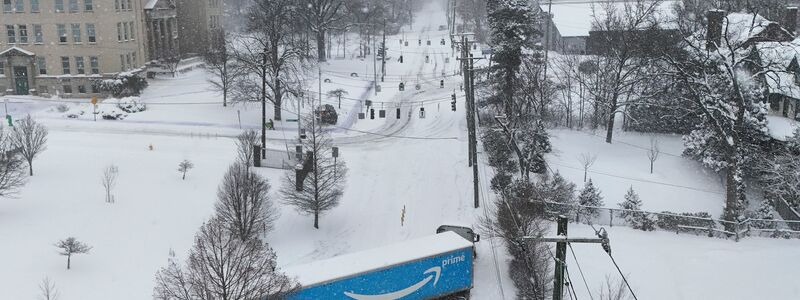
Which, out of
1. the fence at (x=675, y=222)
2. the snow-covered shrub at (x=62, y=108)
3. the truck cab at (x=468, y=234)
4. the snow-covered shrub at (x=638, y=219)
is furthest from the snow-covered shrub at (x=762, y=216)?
the snow-covered shrub at (x=62, y=108)

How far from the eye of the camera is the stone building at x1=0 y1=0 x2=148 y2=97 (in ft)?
190

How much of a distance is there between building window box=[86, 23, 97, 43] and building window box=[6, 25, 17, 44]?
17.6 feet

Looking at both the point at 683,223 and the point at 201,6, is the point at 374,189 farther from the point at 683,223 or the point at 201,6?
the point at 201,6

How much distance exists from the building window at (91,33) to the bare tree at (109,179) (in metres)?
25.3

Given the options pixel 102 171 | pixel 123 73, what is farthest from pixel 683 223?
pixel 123 73

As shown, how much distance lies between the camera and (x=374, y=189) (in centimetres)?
3678

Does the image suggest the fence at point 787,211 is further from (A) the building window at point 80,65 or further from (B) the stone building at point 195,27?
(B) the stone building at point 195,27

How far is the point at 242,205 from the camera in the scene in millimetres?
28719

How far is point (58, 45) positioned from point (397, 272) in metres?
45.9

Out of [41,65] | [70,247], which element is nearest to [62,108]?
[41,65]

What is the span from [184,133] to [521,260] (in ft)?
92.0

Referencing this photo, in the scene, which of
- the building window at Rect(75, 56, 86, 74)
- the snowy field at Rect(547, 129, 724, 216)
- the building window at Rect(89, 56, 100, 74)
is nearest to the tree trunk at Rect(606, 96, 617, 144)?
the snowy field at Rect(547, 129, 724, 216)

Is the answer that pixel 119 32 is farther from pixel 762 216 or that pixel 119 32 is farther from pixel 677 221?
pixel 762 216

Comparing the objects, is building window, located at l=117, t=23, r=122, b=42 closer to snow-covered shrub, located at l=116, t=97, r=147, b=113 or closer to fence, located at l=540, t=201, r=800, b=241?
snow-covered shrub, located at l=116, t=97, r=147, b=113
